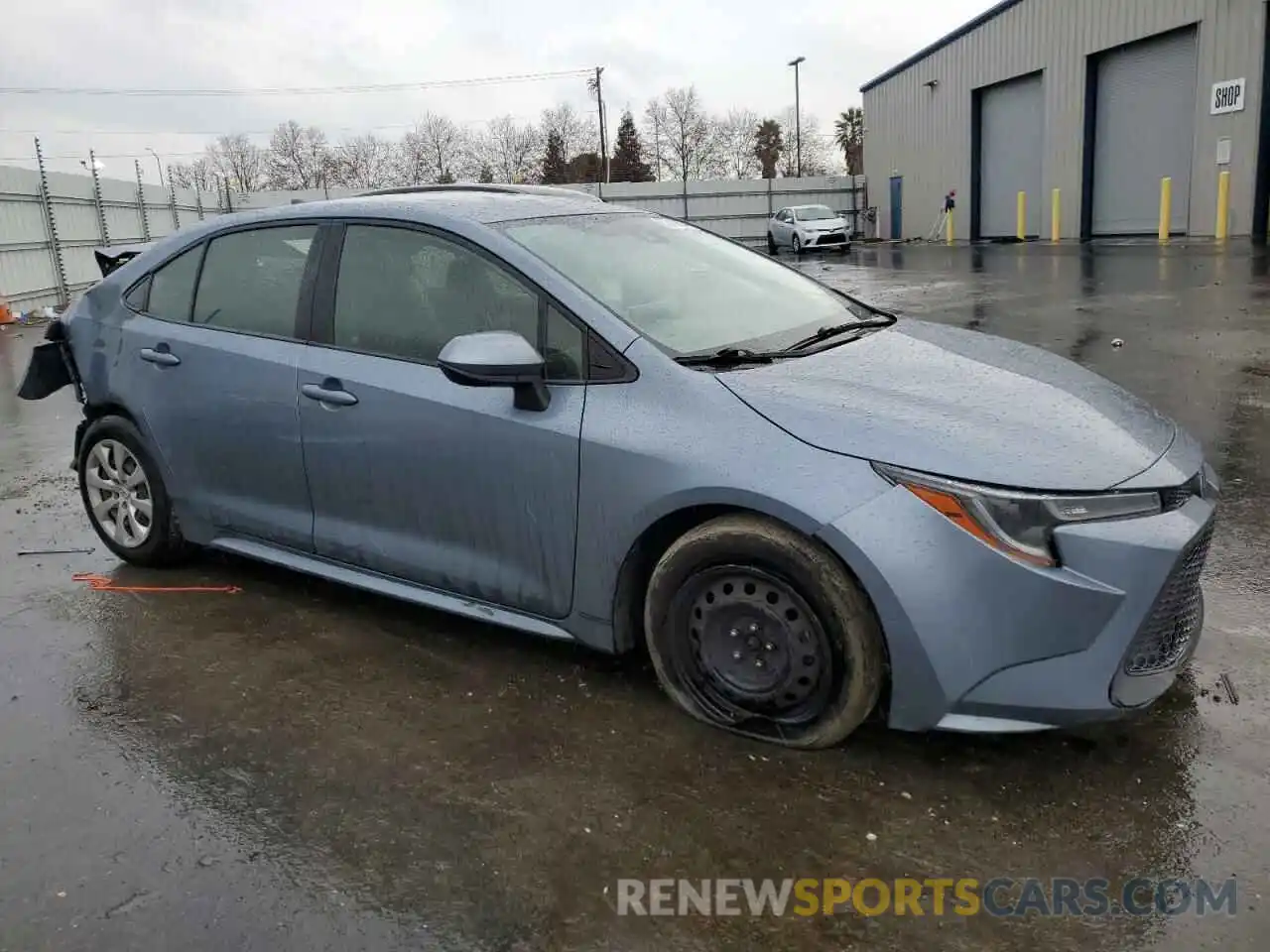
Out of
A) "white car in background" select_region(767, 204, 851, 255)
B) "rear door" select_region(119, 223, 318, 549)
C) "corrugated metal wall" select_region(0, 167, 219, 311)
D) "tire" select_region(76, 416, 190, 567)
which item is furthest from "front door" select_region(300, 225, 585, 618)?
"white car in background" select_region(767, 204, 851, 255)

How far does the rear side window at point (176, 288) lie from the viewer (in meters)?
4.43

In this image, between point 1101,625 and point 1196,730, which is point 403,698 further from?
point 1196,730

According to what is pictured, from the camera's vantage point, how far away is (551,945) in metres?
2.29

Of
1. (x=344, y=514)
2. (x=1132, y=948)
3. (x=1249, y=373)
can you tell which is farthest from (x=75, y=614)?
(x=1249, y=373)

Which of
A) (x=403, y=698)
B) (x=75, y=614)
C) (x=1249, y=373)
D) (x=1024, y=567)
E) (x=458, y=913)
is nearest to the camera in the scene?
(x=458, y=913)

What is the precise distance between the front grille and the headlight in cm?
23

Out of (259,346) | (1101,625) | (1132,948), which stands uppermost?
(259,346)

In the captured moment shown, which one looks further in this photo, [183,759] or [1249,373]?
[1249,373]

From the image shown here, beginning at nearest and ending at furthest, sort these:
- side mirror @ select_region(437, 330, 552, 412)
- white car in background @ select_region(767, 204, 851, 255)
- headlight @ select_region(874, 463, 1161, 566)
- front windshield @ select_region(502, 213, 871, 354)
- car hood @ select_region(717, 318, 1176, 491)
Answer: headlight @ select_region(874, 463, 1161, 566) < car hood @ select_region(717, 318, 1176, 491) < side mirror @ select_region(437, 330, 552, 412) < front windshield @ select_region(502, 213, 871, 354) < white car in background @ select_region(767, 204, 851, 255)

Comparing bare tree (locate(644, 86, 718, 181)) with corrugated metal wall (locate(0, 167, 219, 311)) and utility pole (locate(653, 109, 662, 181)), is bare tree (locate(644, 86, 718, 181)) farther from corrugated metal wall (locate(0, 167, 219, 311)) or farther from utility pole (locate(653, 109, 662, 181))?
corrugated metal wall (locate(0, 167, 219, 311))

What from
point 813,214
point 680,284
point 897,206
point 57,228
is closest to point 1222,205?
point 813,214

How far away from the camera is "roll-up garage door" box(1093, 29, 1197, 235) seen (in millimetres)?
23391

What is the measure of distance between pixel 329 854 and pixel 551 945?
0.68 m

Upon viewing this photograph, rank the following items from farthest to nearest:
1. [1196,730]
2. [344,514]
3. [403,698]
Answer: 1. [344,514]
2. [403,698]
3. [1196,730]
